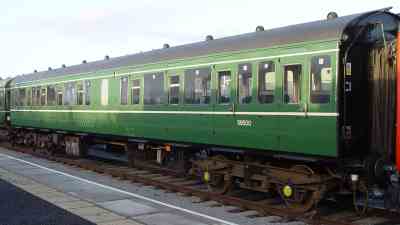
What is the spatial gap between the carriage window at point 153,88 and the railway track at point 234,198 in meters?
2.17

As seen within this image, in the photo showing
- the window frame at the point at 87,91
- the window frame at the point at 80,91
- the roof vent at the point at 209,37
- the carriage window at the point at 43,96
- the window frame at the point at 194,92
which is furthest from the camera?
the carriage window at the point at 43,96

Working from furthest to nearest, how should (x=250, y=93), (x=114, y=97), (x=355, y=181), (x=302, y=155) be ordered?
(x=114, y=97), (x=250, y=93), (x=302, y=155), (x=355, y=181)

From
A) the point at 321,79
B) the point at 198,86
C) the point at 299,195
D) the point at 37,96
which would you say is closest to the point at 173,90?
the point at 198,86

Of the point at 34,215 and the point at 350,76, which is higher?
the point at 350,76

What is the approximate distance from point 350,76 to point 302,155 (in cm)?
177

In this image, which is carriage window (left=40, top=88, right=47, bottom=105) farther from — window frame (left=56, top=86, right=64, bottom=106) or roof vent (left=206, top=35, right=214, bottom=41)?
roof vent (left=206, top=35, right=214, bottom=41)

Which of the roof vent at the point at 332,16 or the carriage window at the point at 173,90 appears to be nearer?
the roof vent at the point at 332,16

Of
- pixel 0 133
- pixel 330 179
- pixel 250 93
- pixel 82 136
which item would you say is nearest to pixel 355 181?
pixel 330 179

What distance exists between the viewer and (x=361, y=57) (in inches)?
366

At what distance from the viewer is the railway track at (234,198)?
931 cm

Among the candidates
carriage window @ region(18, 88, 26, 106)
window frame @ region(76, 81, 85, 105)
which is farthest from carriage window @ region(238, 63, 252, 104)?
carriage window @ region(18, 88, 26, 106)

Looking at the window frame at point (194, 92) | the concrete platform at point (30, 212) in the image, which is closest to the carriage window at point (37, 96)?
the concrete platform at point (30, 212)

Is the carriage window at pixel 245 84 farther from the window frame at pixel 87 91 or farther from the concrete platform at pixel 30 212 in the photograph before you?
the window frame at pixel 87 91

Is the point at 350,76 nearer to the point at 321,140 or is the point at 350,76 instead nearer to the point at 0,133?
the point at 321,140
